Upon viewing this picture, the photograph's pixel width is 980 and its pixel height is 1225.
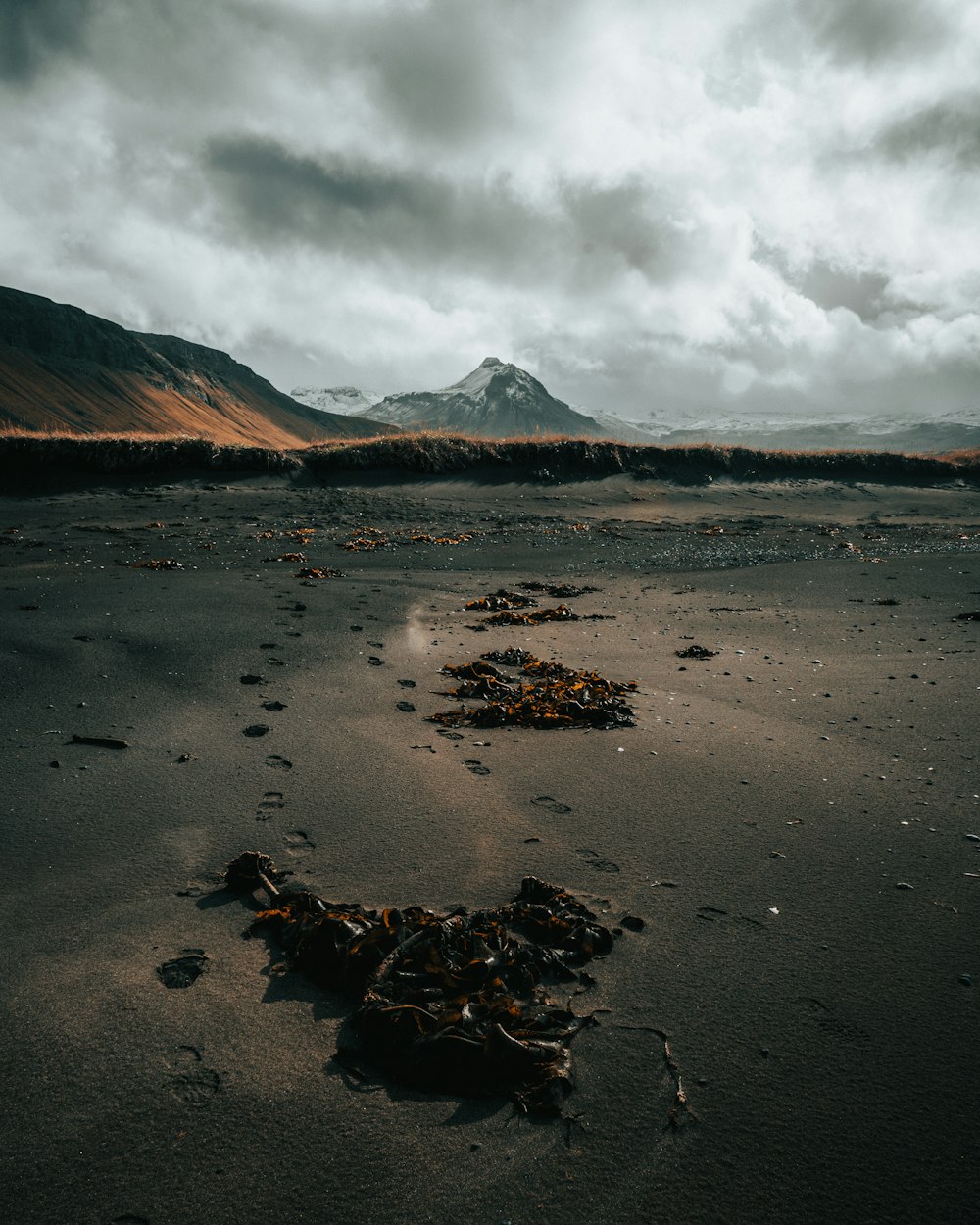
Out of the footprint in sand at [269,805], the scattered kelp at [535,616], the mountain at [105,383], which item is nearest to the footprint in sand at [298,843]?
the footprint in sand at [269,805]

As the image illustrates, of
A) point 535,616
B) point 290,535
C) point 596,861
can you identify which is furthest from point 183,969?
Result: point 290,535

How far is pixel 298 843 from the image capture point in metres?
3.42

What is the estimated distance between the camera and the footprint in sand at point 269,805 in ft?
12.0

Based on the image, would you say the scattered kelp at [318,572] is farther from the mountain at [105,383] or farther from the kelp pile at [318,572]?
the mountain at [105,383]

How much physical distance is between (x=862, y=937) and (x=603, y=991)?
1.17 metres

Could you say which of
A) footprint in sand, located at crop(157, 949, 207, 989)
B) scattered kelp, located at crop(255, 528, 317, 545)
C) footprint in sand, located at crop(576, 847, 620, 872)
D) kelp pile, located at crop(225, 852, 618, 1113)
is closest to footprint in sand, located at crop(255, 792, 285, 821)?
kelp pile, located at crop(225, 852, 618, 1113)

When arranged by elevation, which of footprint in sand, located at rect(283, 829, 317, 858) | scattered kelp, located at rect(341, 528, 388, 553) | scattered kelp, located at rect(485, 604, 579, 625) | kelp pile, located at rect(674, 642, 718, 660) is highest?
scattered kelp, located at rect(341, 528, 388, 553)

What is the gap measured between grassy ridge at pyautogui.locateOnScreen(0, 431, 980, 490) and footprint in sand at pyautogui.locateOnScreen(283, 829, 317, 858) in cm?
1705

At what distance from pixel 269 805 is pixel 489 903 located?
147 cm

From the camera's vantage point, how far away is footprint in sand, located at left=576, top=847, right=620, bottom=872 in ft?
10.7

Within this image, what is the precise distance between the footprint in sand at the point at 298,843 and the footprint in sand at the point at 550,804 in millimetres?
1291

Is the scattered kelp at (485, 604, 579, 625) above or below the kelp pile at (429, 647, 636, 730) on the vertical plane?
above

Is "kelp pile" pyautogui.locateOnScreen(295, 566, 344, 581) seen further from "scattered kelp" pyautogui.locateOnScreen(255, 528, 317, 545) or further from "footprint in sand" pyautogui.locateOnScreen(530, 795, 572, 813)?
"footprint in sand" pyautogui.locateOnScreen(530, 795, 572, 813)

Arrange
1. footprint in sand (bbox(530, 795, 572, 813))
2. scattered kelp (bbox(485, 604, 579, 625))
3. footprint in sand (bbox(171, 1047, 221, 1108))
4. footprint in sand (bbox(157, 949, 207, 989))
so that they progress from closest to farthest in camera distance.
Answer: footprint in sand (bbox(171, 1047, 221, 1108))
footprint in sand (bbox(157, 949, 207, 989))
footprint in sand (bbox(530, 795, 572, 813))
scattered kelp (bbox(485, 604, 579, 625))
